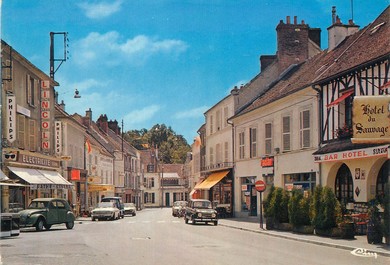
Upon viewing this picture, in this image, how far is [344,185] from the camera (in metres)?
27.5

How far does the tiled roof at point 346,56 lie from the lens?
2505 cm

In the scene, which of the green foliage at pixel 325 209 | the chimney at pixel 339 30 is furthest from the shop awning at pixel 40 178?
the chimney at pixel 339 30

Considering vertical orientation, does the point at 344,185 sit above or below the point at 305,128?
below

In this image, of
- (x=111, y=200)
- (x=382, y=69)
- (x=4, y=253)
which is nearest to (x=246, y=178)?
(x=111, y=200)

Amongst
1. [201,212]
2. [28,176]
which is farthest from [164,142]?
[28,176]

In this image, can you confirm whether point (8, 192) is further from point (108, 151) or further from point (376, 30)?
point (108, 151)

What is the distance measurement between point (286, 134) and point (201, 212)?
6.77m

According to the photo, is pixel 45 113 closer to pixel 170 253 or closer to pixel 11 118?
pixel 11 118

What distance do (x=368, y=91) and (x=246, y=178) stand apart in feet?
63.6

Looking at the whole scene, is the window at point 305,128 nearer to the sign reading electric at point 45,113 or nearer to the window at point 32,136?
the window at point 32,136

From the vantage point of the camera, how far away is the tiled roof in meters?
25.0

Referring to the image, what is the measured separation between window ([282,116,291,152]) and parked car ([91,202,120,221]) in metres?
15.5

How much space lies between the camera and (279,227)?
2817cm

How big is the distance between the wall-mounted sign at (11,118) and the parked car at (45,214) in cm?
509
